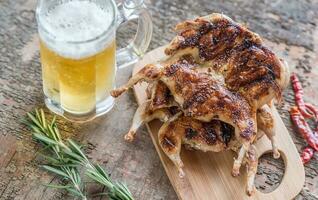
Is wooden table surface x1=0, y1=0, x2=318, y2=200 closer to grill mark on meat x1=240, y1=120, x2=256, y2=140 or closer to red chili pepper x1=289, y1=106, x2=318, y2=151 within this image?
red chili pepper x1=289, y1=106, x2=318, y2=151

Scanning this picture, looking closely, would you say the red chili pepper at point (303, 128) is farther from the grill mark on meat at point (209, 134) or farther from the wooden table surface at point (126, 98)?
the grill mark on meat at point (209, 134)

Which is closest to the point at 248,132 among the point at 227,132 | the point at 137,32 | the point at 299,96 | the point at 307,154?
the point at 227,132

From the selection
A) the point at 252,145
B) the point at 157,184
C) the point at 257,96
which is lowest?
the point at 157,184

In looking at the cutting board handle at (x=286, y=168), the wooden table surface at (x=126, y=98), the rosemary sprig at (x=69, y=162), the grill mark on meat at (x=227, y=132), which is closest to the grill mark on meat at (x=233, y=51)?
the grill mark on meat at (x=227, y=132)

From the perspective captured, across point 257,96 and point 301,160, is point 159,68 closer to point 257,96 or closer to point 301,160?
point 257,96

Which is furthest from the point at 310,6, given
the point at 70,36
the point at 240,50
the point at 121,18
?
the point at 70,36

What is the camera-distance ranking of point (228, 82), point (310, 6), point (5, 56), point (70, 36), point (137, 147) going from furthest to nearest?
point (310, 6), point (5, 56), point (137, 147), point (228, 82), point (70, 36)

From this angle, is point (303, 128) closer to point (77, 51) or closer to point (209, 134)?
point (209, 134)
